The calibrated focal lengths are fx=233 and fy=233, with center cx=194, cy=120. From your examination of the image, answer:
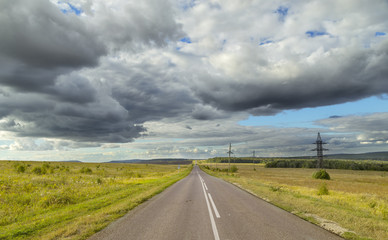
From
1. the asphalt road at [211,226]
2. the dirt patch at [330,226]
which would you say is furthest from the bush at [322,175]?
the dirt patch at [330,226]

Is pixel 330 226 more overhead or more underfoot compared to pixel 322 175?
more overhead

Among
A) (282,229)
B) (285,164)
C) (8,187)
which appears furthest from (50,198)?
(285,164)

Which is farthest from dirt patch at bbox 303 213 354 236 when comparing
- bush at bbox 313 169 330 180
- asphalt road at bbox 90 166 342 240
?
bush at bbox 313 169 330 180

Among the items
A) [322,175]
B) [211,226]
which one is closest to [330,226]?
[211,226]

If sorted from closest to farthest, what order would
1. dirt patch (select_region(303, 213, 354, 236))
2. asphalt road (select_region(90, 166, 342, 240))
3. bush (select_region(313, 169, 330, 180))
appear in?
asphalt road (select_region(90, 166, 342, 240))
dirt patch (select_region(303, 213, 354, 236))
bush (select_region(313, 169, 330, 180))

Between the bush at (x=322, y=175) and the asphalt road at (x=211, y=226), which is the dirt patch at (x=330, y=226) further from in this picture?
the bush at (x=322, y=175)

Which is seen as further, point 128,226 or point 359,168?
point 359,168

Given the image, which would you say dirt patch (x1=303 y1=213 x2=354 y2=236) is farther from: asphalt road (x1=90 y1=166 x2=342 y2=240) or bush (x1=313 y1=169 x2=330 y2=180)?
bush (x1=313 y1=169 x2=330 y2=180)

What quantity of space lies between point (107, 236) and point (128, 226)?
1217mm

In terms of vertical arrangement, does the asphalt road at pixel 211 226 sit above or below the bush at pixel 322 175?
above

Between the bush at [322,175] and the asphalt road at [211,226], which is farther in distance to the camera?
the bush at [322,175]

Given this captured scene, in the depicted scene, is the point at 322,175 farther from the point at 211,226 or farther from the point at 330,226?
the point at 211,226

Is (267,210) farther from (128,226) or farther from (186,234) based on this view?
(128,226)

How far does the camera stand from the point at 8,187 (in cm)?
1991
